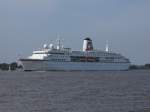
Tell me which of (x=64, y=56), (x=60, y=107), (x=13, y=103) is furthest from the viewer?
(x=64, y=56)

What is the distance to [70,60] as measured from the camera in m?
125

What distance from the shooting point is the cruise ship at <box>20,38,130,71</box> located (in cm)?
12444

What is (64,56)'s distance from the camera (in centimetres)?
12525

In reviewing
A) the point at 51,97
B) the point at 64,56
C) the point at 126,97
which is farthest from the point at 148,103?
the point at 64,56

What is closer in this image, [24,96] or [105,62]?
[24,96]

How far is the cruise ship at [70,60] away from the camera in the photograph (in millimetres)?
124438

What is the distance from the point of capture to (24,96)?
44094mm

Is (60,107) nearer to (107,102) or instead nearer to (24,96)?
(107,102)

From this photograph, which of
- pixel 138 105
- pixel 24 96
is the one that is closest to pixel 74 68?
pixel 24 96

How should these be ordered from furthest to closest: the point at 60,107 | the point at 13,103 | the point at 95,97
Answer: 1. the point at 95,97
2. the point at 13,103
3. the point at 60,107

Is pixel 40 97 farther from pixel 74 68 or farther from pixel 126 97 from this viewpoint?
pixel 74 68

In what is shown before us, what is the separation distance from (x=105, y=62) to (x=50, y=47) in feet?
44.3

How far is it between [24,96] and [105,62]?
89004 millimetres

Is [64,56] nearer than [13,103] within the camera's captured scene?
No
